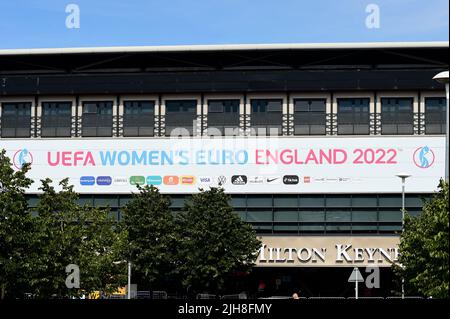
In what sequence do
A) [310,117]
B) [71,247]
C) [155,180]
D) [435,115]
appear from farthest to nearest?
[155,180] → [310,117] → [435,115] → [71,247]

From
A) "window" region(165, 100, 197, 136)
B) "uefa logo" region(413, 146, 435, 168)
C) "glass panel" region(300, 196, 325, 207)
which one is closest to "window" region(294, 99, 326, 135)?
"glass panel" region(300, 196, 325, 207)

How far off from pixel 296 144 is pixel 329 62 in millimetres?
6752

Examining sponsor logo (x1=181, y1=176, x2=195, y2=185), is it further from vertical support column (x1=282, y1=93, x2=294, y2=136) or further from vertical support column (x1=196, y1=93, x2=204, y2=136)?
vertical support column (x1=282, y1=93, x2=294, y2=136)

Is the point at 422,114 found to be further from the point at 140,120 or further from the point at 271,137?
the point at 140,120

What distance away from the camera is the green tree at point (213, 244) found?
5066cm

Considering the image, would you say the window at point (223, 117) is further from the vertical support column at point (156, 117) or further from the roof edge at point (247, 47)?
the roof edge at point (247, 47)

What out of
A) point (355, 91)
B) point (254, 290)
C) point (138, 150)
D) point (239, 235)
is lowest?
point (254, 290)

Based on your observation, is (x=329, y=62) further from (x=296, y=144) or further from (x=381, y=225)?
(x=381, y=225)

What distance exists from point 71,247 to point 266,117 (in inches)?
987

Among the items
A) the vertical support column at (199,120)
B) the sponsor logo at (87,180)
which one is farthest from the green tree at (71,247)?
the vertical support column at (199,120)

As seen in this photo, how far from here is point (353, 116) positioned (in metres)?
62.8

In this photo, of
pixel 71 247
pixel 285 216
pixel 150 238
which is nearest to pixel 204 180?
pixel 285 216
